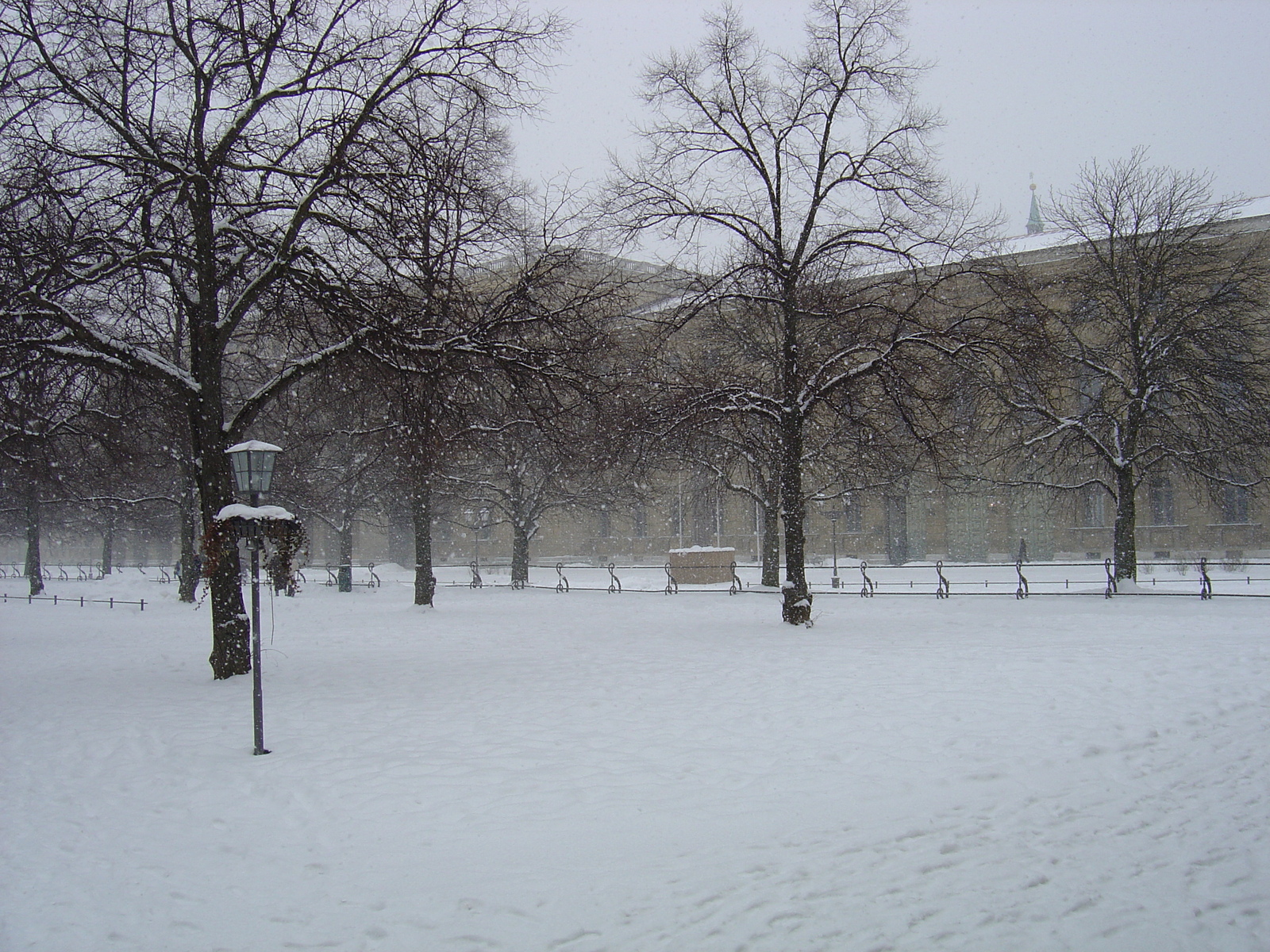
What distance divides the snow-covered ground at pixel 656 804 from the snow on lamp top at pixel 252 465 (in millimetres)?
2675

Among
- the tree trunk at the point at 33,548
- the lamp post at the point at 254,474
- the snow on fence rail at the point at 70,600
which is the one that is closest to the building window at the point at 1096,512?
the snow on fence rail at the point at 70,600

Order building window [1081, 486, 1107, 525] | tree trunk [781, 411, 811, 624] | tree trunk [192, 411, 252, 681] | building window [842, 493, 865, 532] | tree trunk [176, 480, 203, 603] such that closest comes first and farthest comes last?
tree trunk [192, 411, 252, 681] → tree trunk [781, 411, 811, 624] → tree trunk [176, 480, 203, 603] → building window [1081, 486, 1107, 525] → building window [842, 493, 865, 532]

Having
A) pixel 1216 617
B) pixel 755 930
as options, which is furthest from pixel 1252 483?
pixel 755 930

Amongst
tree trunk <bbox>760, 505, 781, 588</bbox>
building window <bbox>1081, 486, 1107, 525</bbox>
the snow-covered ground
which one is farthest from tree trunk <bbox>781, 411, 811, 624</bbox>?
building window <bbox>1081, 486, 1107, 525</bbox>

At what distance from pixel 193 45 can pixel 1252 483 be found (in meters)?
26.2

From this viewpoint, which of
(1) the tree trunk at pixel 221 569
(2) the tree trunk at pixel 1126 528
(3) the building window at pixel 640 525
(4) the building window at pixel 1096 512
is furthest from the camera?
(3) the building window at pixel 640 525

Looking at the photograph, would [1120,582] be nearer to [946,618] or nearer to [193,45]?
[946,618]

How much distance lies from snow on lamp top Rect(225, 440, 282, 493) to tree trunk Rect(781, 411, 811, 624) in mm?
10909

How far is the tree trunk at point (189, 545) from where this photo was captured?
29047 mm

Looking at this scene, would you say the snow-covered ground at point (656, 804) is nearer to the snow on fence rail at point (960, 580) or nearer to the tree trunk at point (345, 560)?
the snow on fence rail at point (960, 580)

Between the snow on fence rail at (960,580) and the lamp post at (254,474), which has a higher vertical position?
the lamp post at (254,474)

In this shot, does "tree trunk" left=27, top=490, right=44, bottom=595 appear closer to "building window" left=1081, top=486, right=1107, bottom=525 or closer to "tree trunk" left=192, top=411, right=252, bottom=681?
"tree trunk" left=192, top=411, right=252, bottom=681

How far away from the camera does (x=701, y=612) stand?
75.3ft

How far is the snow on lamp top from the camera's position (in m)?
9.17
